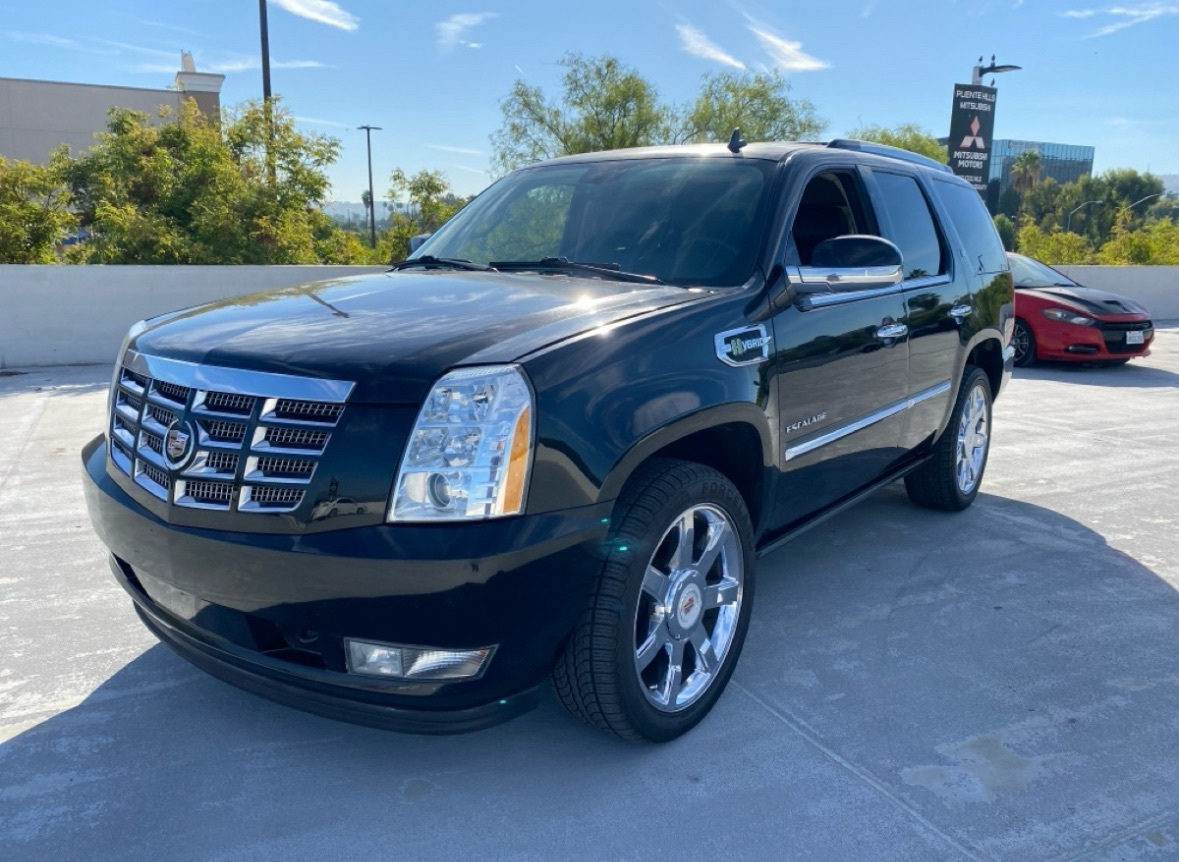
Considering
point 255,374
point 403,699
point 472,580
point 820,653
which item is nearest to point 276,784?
point 403,699

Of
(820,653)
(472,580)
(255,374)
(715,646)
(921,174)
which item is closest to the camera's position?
(472,580)

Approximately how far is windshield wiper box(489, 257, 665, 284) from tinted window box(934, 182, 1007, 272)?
2364 mm

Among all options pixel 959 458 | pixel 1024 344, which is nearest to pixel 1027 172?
pixel 1024 344

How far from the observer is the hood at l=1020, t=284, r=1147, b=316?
11.3 metres

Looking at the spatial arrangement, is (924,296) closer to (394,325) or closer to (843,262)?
(843,262)

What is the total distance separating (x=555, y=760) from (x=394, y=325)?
4.55 ft

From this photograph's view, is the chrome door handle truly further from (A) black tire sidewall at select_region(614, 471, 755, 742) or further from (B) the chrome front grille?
(B) the chrome front grille

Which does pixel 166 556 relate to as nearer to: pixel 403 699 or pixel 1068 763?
pixel 403 699

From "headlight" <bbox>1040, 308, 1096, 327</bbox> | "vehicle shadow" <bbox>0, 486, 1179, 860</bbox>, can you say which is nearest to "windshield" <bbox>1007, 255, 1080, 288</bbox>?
"headlight" <bbox>1040, 308, 1096, 327</bbox>

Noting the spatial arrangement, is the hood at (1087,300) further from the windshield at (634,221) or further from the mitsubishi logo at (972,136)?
the windshield at (634,221)

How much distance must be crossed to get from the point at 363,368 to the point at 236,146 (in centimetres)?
1359

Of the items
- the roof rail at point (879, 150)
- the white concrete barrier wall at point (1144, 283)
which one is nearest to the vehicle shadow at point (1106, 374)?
the roof rail at point (879, 150)

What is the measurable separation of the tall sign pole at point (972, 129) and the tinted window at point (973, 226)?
13.9 m

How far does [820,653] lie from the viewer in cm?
347
